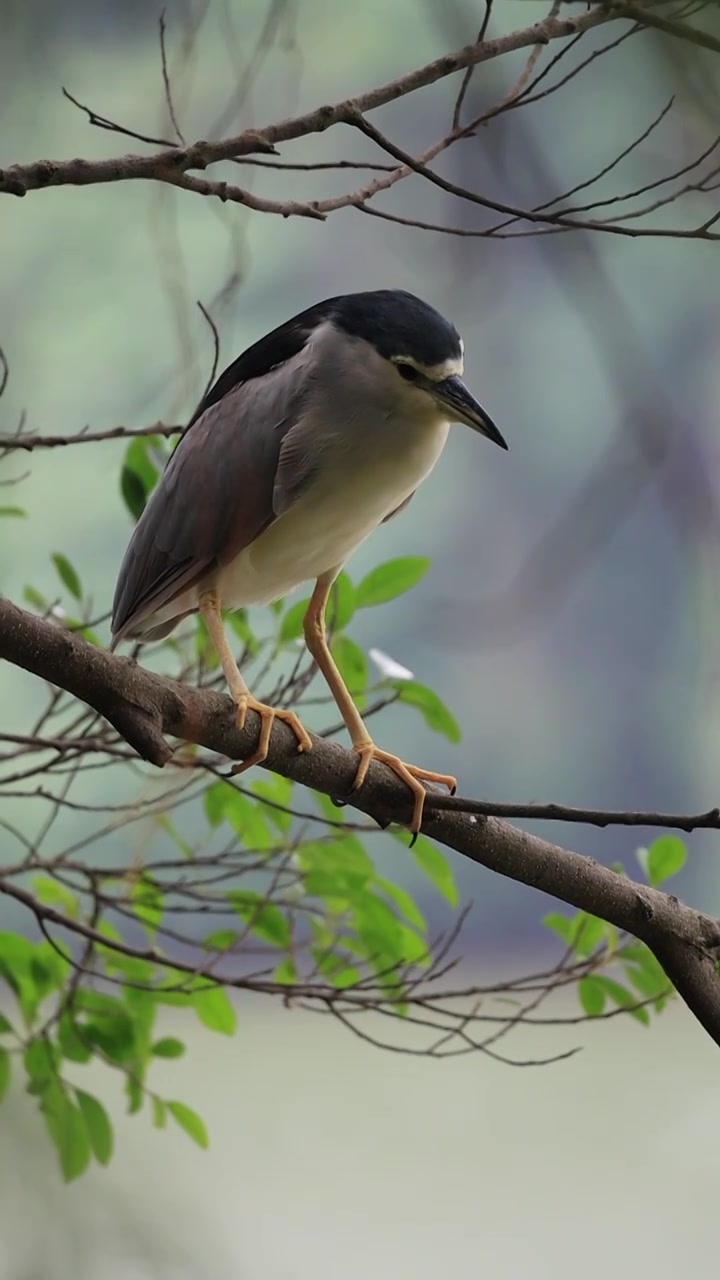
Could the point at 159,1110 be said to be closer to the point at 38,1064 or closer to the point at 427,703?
the point at 38,1064

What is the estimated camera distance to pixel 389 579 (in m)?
0.96

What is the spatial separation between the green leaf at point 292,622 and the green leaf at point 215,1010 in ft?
0.89

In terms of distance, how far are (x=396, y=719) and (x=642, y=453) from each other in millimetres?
1651

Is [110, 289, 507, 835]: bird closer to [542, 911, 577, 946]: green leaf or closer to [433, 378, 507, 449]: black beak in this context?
[433, 378, 507, 449]: black beak

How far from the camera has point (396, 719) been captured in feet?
6.79

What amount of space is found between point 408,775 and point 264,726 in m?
0.09

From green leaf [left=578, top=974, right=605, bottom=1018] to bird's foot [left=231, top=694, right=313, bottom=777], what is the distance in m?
0.36

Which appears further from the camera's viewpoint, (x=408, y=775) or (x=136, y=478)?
(x=136, y=478)

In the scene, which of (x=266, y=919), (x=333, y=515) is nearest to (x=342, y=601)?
(x=333, y=515)

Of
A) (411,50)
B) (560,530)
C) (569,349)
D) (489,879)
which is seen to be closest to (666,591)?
(569,349)

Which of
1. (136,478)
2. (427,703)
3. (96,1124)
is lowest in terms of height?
(96,1124)

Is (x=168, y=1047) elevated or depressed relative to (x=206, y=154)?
depressed

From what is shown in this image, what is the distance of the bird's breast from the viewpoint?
79cm

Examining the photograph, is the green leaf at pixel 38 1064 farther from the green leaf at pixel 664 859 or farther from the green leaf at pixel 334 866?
the green leaf at pixel 664 859
